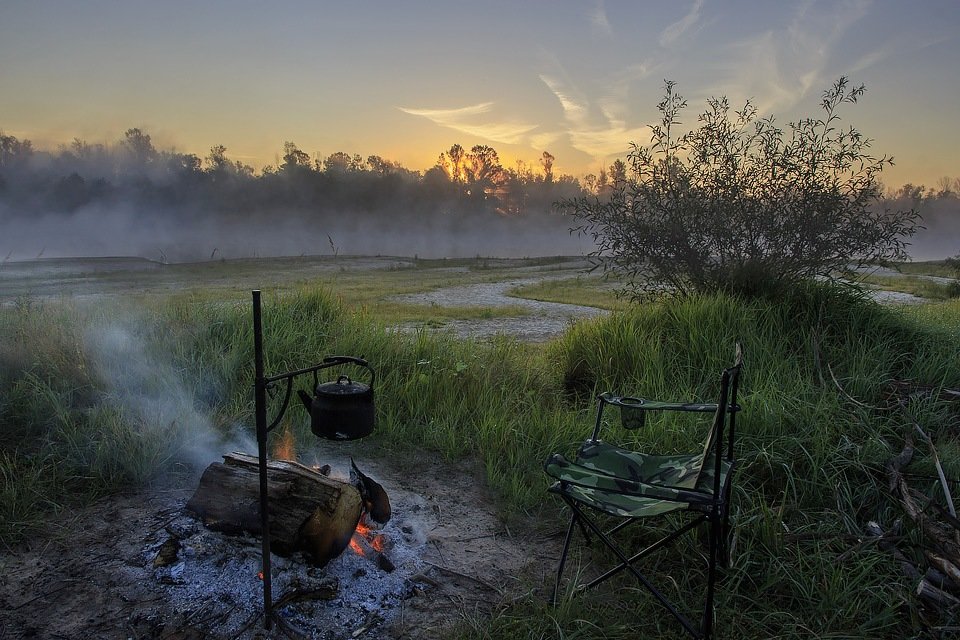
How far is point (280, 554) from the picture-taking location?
2947mm

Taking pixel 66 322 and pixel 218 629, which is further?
pixel 66 322

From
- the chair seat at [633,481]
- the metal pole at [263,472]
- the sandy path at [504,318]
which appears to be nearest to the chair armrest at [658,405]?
the chair seat at [633,481]

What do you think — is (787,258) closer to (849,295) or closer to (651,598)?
(849,295)

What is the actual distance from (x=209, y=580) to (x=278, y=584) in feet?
1.12

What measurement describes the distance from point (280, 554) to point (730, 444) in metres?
2.32

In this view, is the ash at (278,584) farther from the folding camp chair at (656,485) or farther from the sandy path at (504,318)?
the sandy path at (504,318)

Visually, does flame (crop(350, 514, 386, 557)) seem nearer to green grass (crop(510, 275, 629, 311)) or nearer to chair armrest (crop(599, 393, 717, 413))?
chair armrest (crop(599, 393, 717, 413))

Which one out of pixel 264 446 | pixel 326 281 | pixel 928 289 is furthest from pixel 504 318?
pixel 928 289

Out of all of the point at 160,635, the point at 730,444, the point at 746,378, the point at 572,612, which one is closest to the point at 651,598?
the point at 572,612

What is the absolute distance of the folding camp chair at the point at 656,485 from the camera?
2350 millimetres

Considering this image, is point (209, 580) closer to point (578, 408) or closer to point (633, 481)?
point (633, 481)

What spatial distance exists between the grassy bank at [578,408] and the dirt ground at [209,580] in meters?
0.18

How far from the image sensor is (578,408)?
18.2ft

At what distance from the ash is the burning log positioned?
80mm
